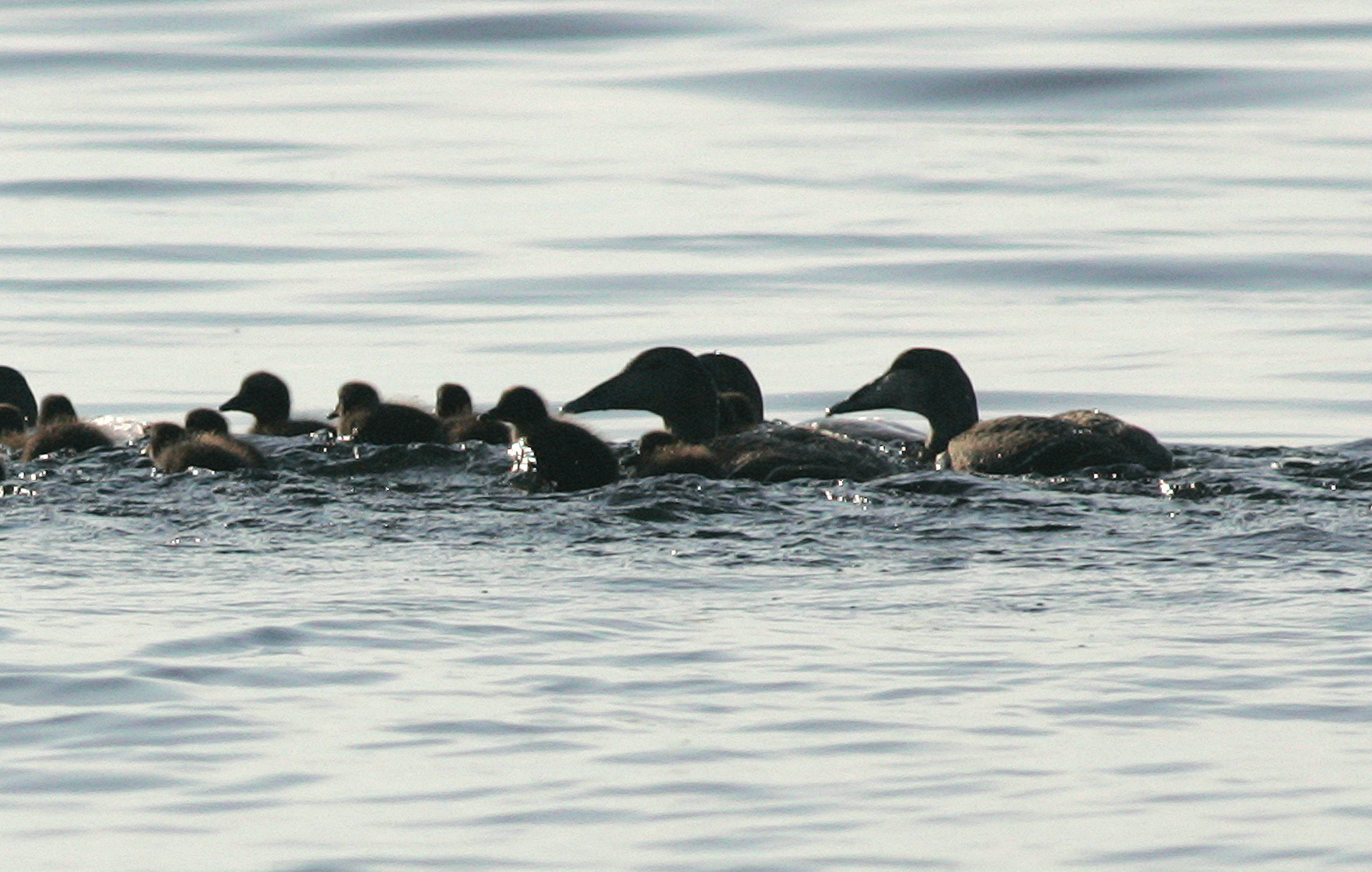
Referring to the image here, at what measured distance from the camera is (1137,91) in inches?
970

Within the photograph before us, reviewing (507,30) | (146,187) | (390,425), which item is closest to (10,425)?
(390,425)

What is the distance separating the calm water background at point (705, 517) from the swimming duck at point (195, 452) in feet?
0.59

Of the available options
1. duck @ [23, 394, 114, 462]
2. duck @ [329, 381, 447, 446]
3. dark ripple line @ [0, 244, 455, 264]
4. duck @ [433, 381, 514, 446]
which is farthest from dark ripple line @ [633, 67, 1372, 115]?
duck @ [23, 394, 114, 462]

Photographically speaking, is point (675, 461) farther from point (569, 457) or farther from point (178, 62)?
point (178, 62)

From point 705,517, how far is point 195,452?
2169mm

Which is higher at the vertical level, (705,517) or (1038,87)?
(1038,87)

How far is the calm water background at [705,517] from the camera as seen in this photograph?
5961 mm

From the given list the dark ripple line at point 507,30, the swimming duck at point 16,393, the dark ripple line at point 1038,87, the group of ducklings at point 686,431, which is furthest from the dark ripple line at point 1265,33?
the swimming duck at point 16,393

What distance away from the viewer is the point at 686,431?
1135 centimetres

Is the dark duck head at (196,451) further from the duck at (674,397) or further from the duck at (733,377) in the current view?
the duck at (733,377)

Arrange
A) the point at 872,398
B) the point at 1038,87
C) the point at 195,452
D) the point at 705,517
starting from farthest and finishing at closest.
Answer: the point at 1038,87 → the point at 872,398 → the point at 195,452 → the point at 705,517

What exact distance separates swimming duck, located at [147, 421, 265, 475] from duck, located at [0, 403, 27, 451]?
44.8 inches

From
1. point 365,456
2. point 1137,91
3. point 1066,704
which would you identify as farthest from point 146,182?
point 1066,704

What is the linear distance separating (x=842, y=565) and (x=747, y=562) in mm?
296
